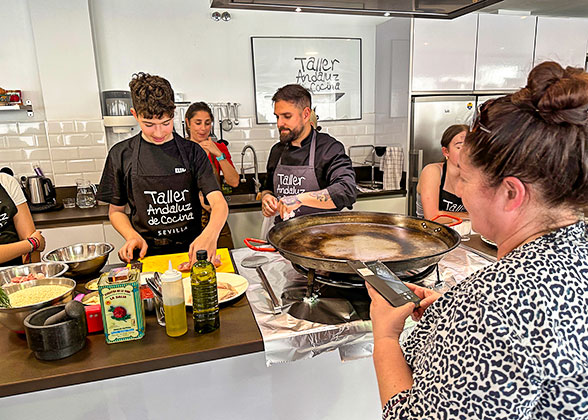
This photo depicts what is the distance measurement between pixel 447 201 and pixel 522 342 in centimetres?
226

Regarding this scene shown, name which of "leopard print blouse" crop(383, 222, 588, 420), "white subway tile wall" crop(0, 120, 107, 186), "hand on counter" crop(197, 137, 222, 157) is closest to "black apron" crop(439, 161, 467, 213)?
"hand on counter" crop(197, 137, 222, 157)

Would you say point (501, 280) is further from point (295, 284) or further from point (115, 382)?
point (115, 382)

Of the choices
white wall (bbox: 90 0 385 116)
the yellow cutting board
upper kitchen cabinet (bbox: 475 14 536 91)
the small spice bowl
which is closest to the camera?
the small spice bowl

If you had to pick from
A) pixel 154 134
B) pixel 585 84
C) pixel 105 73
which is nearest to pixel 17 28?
pixel 105 73

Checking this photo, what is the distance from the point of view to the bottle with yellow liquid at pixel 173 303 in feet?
4.08

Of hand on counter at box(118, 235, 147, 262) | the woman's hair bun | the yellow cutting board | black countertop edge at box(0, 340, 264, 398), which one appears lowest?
black countertop edge at box(0, 340, 264, 398)

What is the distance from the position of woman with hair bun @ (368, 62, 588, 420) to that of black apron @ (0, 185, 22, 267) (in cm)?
223

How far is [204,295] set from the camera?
1289 millimetres

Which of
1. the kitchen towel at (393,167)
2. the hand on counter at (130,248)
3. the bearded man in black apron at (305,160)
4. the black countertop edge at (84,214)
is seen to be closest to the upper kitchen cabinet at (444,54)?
the kitchen towel at (393,167)

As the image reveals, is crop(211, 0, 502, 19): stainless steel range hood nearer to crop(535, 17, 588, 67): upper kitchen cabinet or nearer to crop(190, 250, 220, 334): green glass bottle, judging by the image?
crop(190, 250, 220, 334): green glass bottle

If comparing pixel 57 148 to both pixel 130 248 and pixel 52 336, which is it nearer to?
pixel 130 248

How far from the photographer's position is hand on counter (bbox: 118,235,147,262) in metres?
1.85

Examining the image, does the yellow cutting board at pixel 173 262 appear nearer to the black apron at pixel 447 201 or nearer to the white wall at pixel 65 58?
the black apron at pixel 447 201

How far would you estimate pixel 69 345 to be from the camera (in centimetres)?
121
